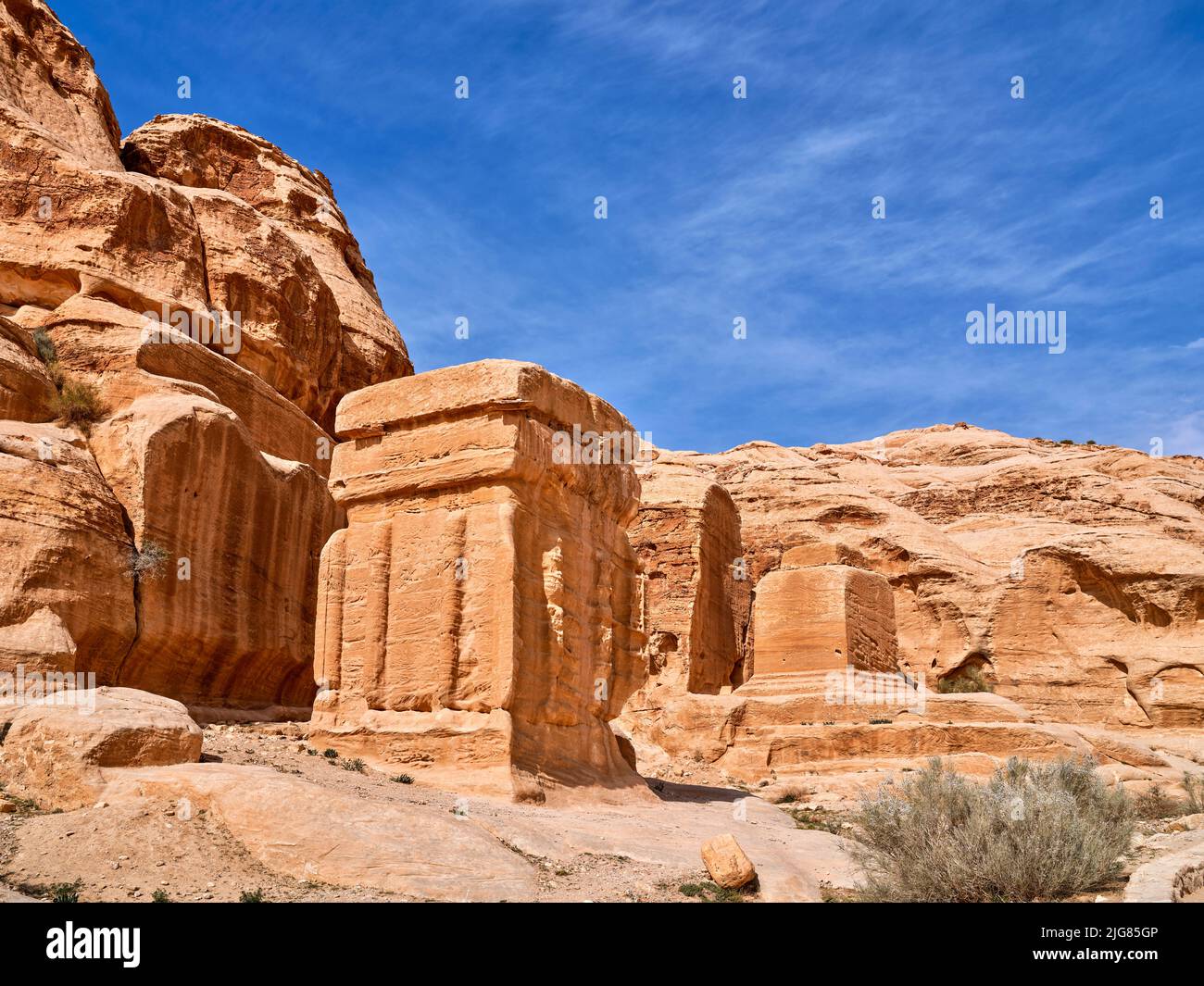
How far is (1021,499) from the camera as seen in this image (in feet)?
133

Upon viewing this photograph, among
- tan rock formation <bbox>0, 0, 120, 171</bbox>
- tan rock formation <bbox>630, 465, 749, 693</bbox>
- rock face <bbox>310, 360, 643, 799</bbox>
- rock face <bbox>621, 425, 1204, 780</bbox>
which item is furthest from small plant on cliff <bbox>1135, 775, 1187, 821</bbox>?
tan rock formation <bbox>0, 0, 120, 171</bbox>

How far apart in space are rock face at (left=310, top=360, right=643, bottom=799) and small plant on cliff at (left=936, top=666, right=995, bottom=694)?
17.3 metres

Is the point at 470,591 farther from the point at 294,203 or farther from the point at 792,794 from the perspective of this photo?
the point at 294,203

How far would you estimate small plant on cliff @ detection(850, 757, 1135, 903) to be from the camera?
8469 millimetres

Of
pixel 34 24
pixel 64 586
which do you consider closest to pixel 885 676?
pixel 64 586

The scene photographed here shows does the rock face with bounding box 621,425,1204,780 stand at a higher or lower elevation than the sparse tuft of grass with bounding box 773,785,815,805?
higher

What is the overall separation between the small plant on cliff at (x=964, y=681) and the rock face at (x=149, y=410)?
17.3 metres

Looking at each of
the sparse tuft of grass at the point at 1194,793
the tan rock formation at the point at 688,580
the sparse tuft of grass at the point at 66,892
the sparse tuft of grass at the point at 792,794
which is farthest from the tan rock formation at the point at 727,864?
the tan rock formation at the point at 688,580

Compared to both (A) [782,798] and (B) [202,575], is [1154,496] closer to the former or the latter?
(A) [782,798]

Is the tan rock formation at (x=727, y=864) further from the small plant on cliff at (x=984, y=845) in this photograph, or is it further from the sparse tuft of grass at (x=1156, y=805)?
the sparse tuft of grass at (x=1156, y=805)

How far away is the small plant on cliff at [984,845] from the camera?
27.8ft

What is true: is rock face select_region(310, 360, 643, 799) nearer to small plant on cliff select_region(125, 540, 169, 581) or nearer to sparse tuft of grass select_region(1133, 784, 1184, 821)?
small plant on cliff select_region(125, 540, 169, 581)

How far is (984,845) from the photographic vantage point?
8.82 m

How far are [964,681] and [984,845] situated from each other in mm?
21836
